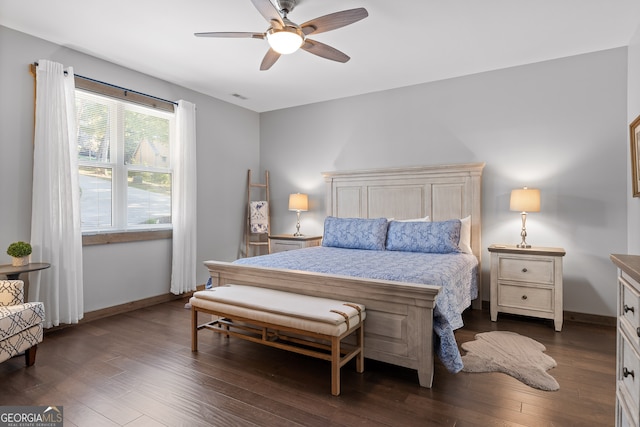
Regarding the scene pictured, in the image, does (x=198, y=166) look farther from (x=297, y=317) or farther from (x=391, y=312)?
(x=391, y=312)

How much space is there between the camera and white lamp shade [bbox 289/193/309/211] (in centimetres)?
501

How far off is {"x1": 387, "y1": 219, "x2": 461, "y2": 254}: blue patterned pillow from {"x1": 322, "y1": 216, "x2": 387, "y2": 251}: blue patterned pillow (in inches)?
4.8

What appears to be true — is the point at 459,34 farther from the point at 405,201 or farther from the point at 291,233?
the point at 291,233

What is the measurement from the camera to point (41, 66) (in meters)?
3.09

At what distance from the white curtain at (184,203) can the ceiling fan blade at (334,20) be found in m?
2.40

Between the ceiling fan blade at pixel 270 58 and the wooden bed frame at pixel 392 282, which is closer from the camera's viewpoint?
the wooden bed frame at pixel 392 282

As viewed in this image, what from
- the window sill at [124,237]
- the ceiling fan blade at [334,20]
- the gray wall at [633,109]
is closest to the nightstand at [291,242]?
the window sill at [124,237]

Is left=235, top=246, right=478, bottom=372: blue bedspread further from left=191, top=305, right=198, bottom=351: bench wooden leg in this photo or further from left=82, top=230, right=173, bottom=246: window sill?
left=82, top=230, right=173, bottom=246: window sill

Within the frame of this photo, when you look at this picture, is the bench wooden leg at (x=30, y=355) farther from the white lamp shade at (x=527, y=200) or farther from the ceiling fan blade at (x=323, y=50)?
the white lamp shade at (x=527, y=200)

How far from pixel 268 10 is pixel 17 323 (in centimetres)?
263

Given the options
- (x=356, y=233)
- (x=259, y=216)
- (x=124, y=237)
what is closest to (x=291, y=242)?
(x=259, y=216)

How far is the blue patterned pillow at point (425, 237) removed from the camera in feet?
11.7

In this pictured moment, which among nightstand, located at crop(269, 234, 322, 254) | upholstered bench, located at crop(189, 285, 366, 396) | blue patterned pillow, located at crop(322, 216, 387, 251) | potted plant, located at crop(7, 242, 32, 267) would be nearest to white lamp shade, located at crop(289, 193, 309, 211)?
nightstand, located at crop(269, 234, 322, 254)

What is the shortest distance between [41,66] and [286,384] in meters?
3.39
